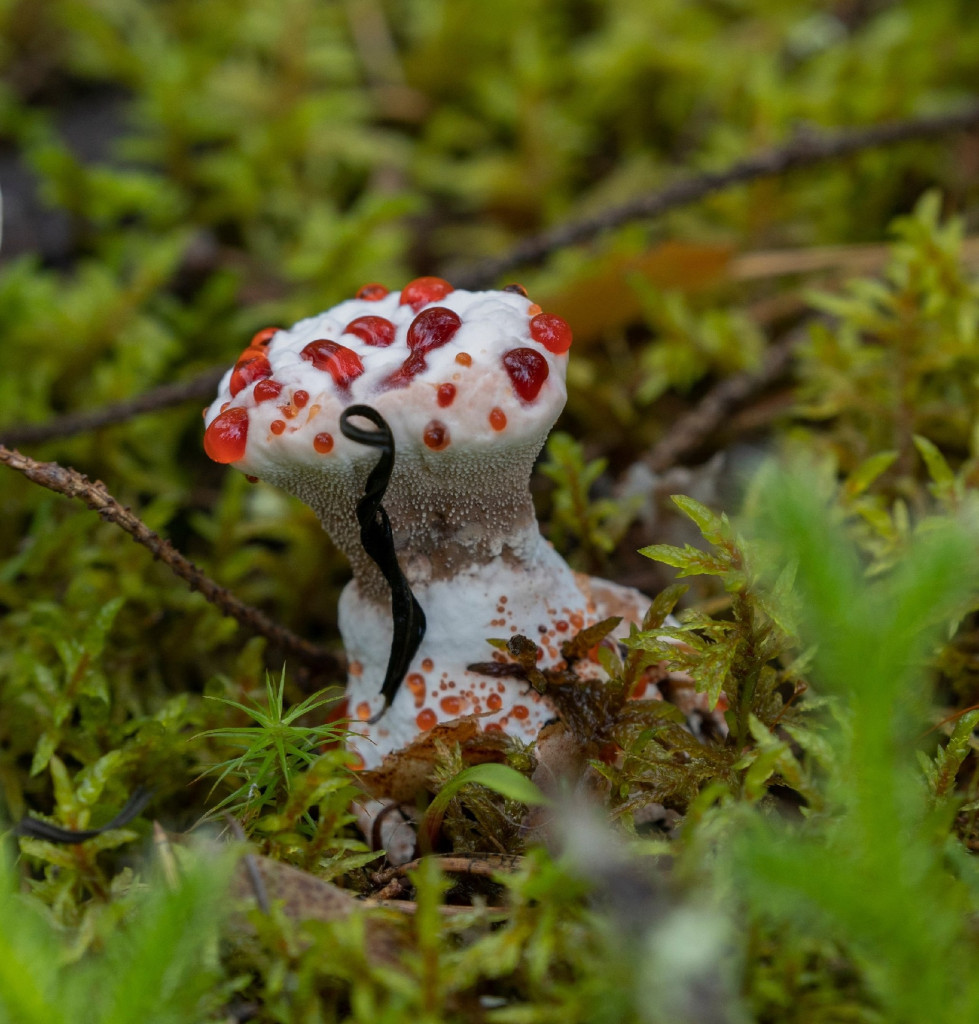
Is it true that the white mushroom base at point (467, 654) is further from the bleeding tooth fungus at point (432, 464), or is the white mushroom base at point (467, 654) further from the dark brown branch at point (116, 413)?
the dark brown branch at point (116, 413)

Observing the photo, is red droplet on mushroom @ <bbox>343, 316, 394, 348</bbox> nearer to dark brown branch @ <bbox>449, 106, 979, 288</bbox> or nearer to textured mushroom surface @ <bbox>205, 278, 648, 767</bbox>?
textured mushroom surface @ <bbox>205, 278, 648, 767</bbox>

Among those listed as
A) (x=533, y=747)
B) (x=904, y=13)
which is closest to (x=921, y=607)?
(x=533, y=747)

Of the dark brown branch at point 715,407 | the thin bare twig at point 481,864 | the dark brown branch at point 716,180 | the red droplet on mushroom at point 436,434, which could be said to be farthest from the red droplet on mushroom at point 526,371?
the dark brown branch at point 716,180

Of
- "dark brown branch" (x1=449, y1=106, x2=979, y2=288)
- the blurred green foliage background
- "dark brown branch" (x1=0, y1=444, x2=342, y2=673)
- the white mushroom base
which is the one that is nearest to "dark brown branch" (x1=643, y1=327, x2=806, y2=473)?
the blurred green foliage background

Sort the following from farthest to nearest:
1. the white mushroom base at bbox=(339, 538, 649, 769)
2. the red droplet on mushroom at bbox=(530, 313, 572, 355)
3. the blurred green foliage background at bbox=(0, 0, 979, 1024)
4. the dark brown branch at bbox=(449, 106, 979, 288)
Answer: the dark brown branch at bbox=(449, 106, 979, 288)
the white mushroom base at bbox=(339, 538, 649, 769)
the red droplet on mushroom at bbox=(530, 313, 572, 355)
the blurred green foliage background at bbox=(0, 0, 979, 1024)

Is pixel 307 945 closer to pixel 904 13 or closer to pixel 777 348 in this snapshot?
pixel 777 348
